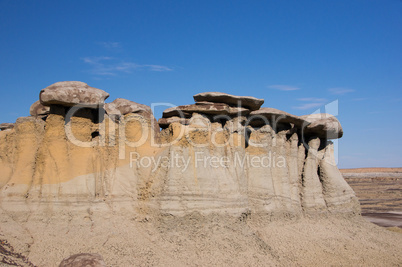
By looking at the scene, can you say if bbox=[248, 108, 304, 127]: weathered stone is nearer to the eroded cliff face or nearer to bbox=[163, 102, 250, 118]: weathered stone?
the eroded cliff face

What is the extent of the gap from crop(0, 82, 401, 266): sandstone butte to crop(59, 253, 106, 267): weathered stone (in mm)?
298

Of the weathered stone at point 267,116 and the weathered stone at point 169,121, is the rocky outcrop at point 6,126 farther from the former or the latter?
the weathered stone at point 267,116

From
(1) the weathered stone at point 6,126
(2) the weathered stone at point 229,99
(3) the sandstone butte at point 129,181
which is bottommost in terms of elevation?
(3) the sandstone butte at point 129,181

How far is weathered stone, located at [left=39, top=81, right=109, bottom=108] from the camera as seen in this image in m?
6.69

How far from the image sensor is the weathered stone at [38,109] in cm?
818

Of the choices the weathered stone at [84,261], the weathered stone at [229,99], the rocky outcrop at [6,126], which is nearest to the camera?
the weathered stone at [84,261]

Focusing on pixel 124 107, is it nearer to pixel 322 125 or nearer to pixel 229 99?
pixel 229 99

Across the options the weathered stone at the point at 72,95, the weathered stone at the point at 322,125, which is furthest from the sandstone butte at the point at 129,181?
the weathered stone at the point at 322,125

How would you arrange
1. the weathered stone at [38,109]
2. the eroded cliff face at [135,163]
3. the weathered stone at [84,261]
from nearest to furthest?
the weathered stone at [84,261] → the eroded cliff face at [135,163] → the weathered stone at [38,109]

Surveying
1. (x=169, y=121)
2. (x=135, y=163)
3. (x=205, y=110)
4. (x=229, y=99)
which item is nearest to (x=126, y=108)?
(x=169, y=121)

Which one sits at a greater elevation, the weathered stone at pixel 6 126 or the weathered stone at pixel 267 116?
the weathered stone at pixel 267 116

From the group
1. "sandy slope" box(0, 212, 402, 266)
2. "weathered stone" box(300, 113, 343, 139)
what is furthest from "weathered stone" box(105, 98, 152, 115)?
"weathered stone" box(300, 113, 343, 139)

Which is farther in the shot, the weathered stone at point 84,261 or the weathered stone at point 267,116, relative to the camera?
the weathered stone at point 267,116

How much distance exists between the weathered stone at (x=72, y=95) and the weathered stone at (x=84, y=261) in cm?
281
